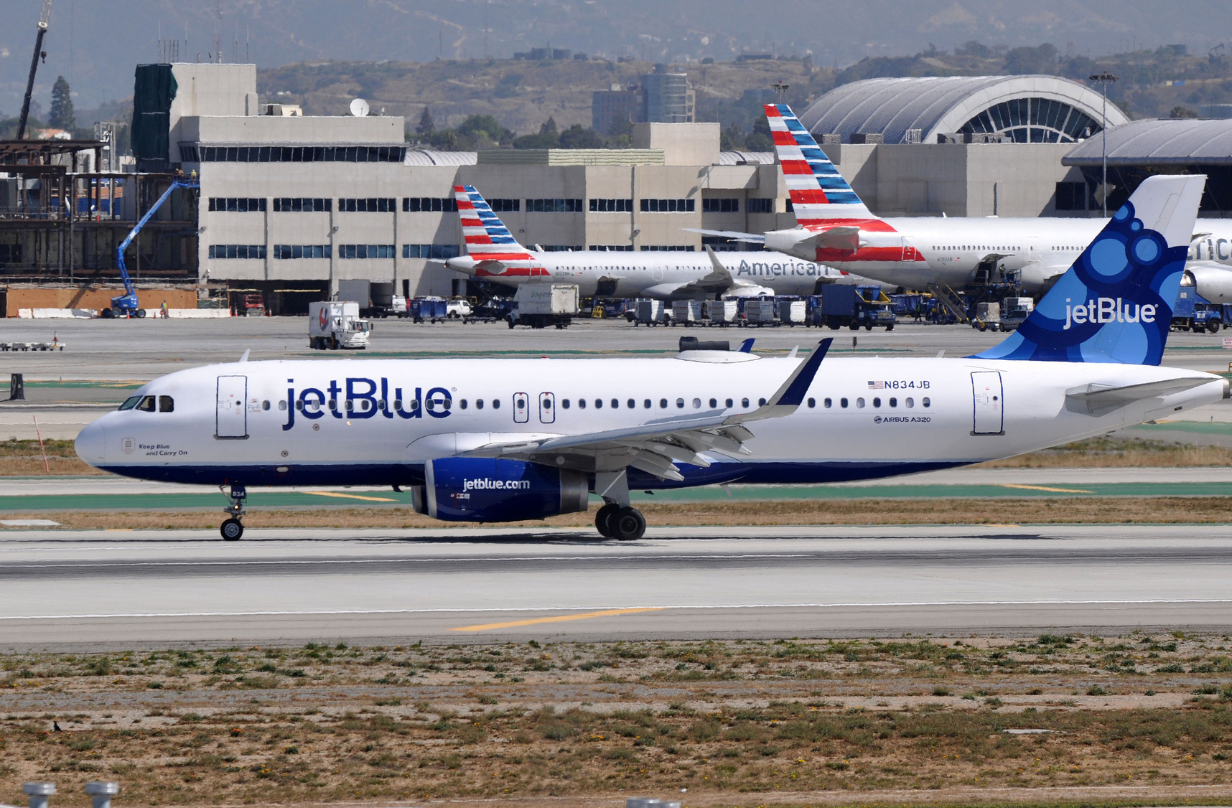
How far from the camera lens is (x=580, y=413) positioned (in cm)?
3909

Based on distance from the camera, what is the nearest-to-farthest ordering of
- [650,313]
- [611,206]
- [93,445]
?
[93,445]
[650,313]
[611,206]

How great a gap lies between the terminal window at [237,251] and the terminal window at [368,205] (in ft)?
30.9

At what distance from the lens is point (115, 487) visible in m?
50.2

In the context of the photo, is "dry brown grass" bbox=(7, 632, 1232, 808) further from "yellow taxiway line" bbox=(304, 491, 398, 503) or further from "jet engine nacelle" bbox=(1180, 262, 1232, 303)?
"jet engine nacelle" bbox=(1180, 262, 1232, 303)

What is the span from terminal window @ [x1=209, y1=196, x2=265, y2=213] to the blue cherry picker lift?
3660 mm

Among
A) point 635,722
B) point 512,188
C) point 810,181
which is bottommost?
A: point 635,722

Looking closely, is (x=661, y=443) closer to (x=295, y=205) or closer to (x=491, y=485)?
(x=491, y=485)

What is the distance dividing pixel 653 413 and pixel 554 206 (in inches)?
5339

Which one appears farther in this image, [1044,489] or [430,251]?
[430,251]

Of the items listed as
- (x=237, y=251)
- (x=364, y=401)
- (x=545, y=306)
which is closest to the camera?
(x=364, y=401)

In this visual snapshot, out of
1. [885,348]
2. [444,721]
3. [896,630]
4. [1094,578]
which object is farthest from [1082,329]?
[885,348]

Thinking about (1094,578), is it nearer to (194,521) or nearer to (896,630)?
(896,630)

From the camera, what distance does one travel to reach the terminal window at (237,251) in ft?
560

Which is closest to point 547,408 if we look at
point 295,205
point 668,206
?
point 295,205
